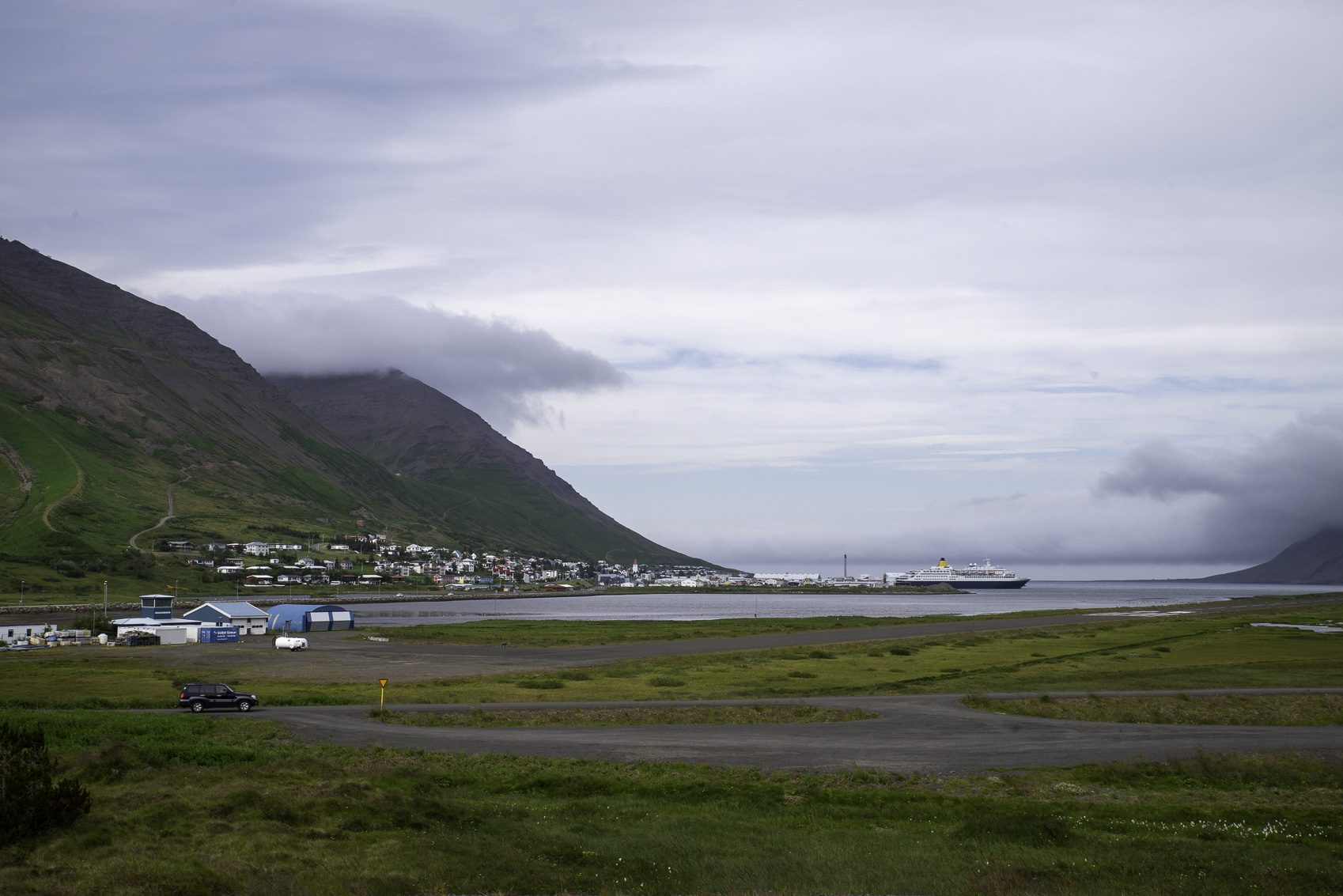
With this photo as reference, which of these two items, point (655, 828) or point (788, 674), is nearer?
point (655, 828)

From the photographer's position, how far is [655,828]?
21250mm

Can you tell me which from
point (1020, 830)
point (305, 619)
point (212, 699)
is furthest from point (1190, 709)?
point (305, 619)

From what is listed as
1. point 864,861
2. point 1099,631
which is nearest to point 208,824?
point 864,861

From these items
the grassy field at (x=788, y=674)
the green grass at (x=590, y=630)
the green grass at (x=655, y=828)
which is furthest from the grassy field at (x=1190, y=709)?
the green grass at (x=590, y=630)

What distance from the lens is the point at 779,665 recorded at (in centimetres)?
7012

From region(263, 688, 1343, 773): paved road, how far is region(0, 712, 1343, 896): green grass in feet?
7.36

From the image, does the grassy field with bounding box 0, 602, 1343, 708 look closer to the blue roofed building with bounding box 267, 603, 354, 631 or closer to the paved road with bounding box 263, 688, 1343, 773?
the paved road with bounding box 263, 688, 1343, 773

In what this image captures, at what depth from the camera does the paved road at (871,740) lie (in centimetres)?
3138

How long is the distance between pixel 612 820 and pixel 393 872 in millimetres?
6820

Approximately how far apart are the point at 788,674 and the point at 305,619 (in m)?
75.0

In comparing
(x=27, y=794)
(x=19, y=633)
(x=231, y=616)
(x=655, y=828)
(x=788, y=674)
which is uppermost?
(x=27, y=794)

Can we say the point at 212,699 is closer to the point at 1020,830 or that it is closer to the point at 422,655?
the point at 422,655

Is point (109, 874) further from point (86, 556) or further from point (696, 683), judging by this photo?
point (86, 556)

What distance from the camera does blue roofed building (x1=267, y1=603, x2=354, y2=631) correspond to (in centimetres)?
11350
